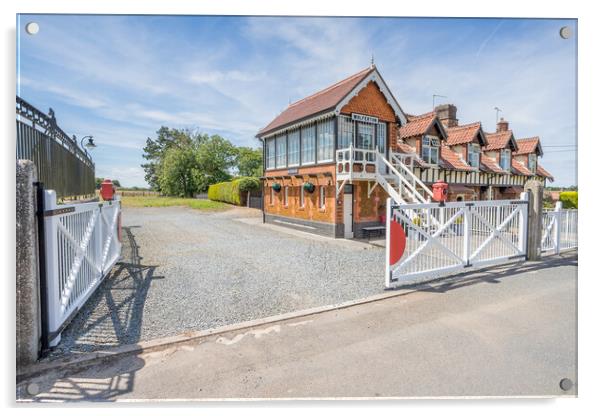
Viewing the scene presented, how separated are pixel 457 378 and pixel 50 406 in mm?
3292

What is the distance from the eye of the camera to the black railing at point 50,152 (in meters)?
2.97

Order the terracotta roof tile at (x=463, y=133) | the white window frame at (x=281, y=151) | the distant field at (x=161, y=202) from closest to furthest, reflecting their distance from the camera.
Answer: the distant field at (x=161, y=202) < the white window frame at (x=281, y=151) < the terracotta roof tile at (x=463, y=133)

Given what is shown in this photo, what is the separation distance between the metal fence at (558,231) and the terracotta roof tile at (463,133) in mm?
8665

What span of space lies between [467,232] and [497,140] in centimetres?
1425

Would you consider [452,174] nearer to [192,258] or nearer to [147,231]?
[192,258]

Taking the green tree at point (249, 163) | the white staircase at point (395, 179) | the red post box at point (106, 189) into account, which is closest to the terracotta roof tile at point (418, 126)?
the white staircase at point (395, 179)

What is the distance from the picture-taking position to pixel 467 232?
5.94 meters

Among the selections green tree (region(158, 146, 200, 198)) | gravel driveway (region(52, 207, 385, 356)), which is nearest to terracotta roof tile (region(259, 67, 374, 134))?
green tree (region(158, 146, 200, 198))

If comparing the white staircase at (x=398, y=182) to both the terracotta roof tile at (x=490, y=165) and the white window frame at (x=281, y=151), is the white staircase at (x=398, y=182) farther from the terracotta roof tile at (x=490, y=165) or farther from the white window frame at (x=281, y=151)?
the terracotta roof tile at (x=490, y=165)

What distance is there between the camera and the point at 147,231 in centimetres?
1245

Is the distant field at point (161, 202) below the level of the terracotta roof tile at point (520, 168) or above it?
below

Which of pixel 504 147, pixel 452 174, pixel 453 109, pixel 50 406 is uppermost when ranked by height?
pixel 453 109

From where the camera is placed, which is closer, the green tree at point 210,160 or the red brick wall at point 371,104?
the green tree at point 210,160

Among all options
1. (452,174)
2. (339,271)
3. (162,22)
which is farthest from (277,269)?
(452,174)
